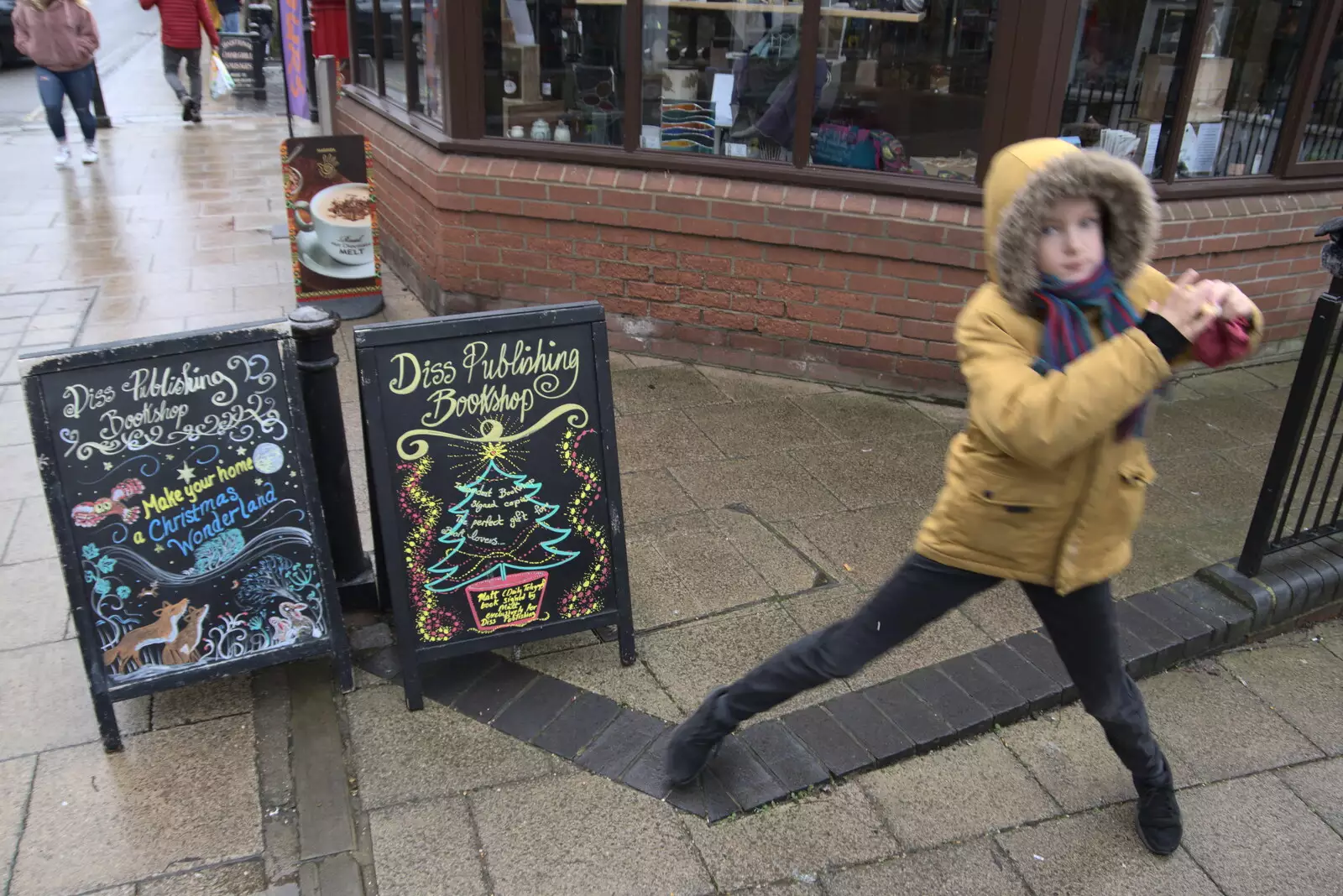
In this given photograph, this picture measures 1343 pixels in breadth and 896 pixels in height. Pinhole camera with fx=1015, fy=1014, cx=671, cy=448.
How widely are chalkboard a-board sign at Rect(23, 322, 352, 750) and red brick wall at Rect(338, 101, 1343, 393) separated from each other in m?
3.05

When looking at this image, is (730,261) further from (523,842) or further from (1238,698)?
(523,842)

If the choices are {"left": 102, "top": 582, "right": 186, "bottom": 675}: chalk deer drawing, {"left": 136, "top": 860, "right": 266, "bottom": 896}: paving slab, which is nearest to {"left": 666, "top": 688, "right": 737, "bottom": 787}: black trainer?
{"left": 136, "top": 860, "right": 266, "bottom": 896}: paving slab

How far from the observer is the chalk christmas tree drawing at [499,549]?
301cm

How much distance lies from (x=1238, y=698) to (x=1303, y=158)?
3.89 metres

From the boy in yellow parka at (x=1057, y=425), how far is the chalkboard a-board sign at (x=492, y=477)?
2.58 ft

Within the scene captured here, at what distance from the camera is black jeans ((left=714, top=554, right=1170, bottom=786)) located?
2408 millimetres

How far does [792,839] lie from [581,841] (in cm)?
56

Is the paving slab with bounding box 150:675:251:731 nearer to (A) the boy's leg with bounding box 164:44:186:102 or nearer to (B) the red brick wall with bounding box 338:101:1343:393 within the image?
(B) the red brick wall with bounding box 338:101:1343:393

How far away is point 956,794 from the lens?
2.85m

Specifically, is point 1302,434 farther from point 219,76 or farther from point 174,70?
point 174,70

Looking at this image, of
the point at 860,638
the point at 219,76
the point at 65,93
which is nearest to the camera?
the point at 860,638

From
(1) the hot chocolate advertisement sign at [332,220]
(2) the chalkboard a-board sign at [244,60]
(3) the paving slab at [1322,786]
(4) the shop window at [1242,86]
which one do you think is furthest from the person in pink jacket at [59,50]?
(3) the paving slab at [1322,786]

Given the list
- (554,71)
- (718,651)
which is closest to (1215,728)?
(718,651)

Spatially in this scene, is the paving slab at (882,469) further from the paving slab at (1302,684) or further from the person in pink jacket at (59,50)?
the person in pink jacket at (59,50)
